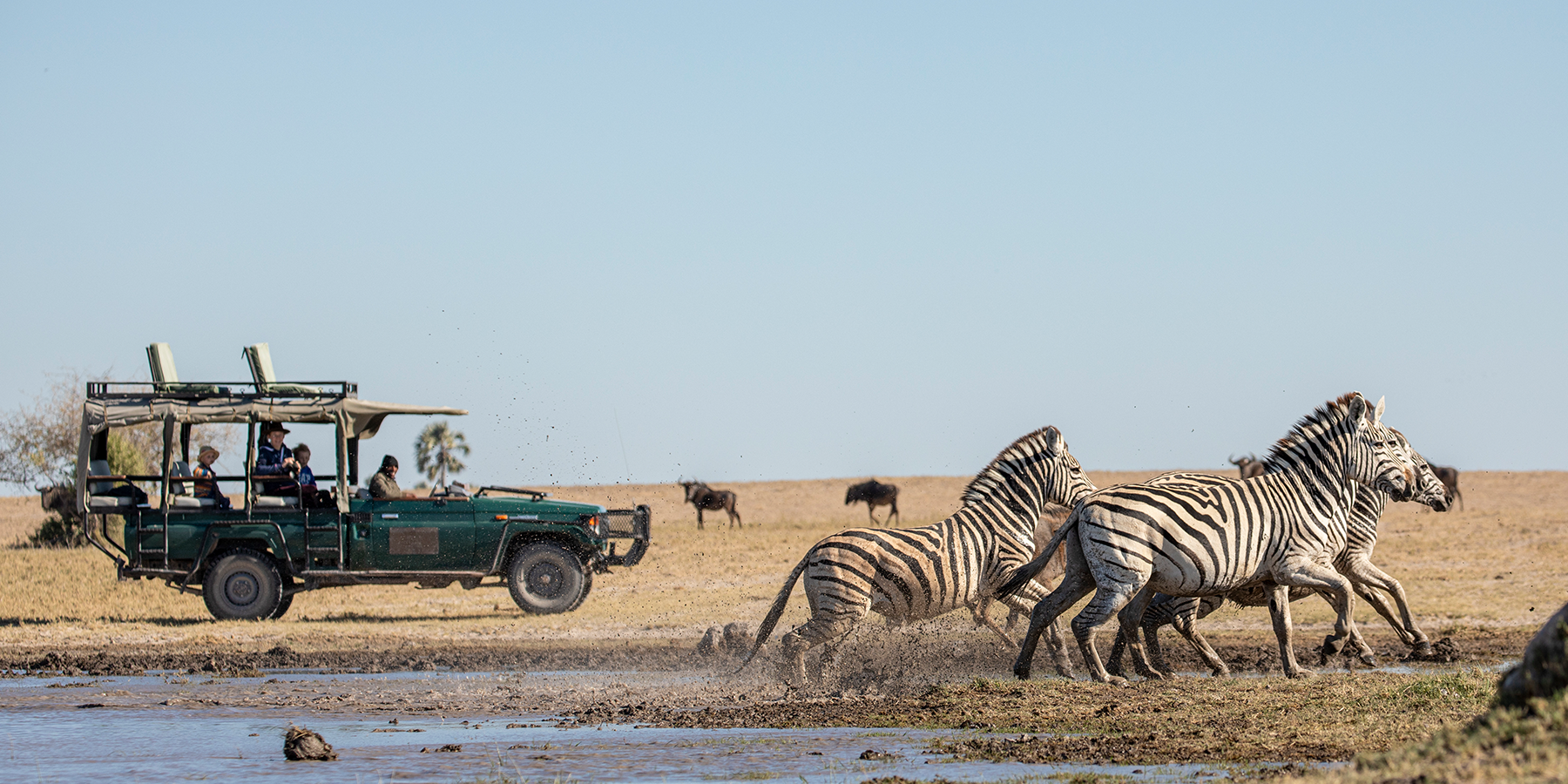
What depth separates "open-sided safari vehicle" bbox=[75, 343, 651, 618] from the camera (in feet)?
57.4

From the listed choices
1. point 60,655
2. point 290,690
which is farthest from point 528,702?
point 60,655

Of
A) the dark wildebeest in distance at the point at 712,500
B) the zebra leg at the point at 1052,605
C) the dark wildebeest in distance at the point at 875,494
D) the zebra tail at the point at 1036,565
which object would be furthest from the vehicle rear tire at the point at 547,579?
the dark wildebeest in distance at the point at 875,494

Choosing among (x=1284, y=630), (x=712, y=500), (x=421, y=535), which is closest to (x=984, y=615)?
(x=1284, y=630)

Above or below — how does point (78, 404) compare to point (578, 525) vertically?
above

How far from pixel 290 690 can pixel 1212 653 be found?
7.19 m

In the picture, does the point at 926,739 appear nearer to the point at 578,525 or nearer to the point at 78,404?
the point at 578,525

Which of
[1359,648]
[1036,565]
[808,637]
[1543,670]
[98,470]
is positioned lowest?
[1359,648]

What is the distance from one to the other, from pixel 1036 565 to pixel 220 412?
34.6ft

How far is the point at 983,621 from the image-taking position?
1214 centimetres

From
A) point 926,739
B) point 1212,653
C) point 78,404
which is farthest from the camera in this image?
point 78,404

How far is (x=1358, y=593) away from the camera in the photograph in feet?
42.5

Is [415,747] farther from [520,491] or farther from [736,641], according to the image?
[520,491]

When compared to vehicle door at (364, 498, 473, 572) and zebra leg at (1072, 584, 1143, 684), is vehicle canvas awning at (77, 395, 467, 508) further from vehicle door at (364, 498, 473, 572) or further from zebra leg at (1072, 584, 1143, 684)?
zebra leg at (1072, 584, 1143, 684)

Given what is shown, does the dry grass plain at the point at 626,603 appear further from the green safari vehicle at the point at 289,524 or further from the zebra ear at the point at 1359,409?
the zebra ear at the point at 1359,409
